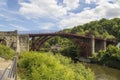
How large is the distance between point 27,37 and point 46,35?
815cm

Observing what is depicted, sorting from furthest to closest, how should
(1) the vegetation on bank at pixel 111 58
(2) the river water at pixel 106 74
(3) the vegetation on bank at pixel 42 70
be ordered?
(1) the vegetation on bank at pixel 111 58
(2) the river water at pixel 106 74
(3) the vegetation on bank at pixel 42 70

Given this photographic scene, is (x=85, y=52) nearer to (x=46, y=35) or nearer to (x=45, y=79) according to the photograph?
(x=46, y=35)

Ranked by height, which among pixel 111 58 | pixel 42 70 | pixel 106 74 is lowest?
pixel 106 74

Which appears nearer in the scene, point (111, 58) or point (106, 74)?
point (106, 74)

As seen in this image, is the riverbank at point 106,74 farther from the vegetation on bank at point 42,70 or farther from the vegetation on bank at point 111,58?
the vegetation on bank at point 42,70

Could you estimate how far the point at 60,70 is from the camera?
1565 centimetres

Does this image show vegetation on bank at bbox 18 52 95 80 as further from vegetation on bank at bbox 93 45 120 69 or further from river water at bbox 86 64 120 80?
vegetation on bank at bbox 93 45 120 69

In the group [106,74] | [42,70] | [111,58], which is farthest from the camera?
[111,58]

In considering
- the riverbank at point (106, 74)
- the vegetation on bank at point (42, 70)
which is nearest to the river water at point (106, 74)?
the riverbank at point (106, 74)

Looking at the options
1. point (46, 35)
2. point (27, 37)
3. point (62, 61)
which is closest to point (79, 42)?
point (46, 35)

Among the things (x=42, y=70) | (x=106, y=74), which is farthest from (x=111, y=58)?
(x=42, y=70)

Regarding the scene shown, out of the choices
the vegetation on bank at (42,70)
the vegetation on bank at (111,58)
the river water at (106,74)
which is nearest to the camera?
the vegetation on bank at (42,70)

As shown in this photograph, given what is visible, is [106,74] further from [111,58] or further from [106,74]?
[111,58]

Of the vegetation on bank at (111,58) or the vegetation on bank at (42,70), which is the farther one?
the vegetation on bank at (111,58)
